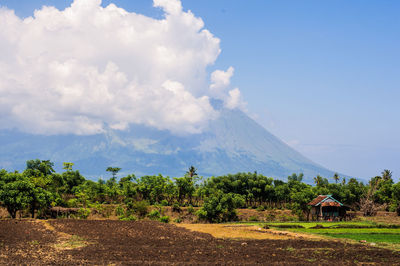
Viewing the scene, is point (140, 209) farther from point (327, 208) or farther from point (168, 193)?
point (327, 208)

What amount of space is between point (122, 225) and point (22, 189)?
50.3 ft

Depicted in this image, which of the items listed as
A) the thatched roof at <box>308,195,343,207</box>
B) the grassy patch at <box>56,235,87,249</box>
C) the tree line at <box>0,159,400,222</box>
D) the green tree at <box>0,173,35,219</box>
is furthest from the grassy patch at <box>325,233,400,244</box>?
the green tree at <box>0,173,35,219</box>

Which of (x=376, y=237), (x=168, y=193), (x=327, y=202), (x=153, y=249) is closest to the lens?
(x=153, y=249)

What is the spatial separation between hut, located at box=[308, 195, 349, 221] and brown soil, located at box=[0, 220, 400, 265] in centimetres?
3165

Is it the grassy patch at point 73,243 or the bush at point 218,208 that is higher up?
the bush at point 218,208

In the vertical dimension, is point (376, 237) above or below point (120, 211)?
below

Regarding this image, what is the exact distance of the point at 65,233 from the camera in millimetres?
36750

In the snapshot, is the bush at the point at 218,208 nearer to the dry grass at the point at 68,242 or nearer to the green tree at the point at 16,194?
the green tree at the point at 16,194

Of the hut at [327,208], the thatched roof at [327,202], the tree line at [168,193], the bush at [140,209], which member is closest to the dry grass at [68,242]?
the tree line at [168,193]

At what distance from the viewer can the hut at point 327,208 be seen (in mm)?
64875

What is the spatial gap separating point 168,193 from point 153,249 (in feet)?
150

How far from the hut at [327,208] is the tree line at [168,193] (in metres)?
2.03

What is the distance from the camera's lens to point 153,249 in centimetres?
2952

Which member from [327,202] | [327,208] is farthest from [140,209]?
[327,208]
